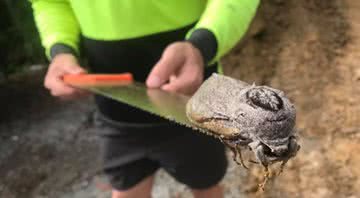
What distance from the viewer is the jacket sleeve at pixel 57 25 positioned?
122 cm

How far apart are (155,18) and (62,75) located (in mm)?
223

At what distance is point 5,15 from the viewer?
8.02 ft

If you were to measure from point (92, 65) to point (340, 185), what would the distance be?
2.57ft

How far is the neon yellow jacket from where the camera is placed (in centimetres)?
105

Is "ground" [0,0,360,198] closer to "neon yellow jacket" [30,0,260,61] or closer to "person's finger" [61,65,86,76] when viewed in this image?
"neon yellow jacket" [30,0,260,61]

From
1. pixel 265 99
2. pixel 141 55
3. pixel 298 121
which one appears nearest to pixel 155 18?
pixel 141 55

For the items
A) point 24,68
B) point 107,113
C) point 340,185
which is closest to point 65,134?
point 24,68

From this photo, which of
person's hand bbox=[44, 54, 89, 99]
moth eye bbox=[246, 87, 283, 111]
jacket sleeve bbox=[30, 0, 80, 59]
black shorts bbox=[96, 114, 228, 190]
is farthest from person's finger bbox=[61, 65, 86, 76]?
moth eye bbox=[246, 87, 283, 111]

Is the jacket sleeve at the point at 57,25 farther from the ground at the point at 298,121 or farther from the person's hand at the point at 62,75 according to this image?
the ground at the point at 298,121

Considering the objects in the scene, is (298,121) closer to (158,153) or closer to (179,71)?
(158,153)

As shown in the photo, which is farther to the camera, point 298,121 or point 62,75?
point 298,121

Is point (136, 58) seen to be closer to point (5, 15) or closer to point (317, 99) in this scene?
point (317, 99)

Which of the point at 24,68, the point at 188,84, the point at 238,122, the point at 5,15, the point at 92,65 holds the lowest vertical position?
the point at 24,68

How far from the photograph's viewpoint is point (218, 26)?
105cm
